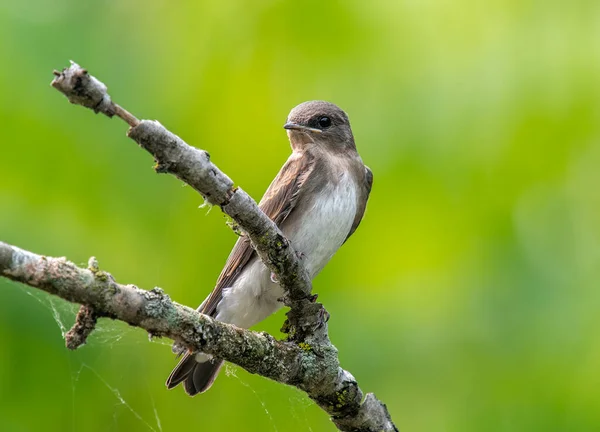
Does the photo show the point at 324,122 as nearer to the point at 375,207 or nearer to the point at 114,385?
the point at 375,207

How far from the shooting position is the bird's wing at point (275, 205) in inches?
148

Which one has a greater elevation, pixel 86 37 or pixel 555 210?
pixel 555 210

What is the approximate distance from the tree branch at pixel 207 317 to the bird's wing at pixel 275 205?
1.52 ft

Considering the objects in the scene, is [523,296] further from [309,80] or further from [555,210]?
[309,80]

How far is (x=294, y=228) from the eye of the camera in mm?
3953

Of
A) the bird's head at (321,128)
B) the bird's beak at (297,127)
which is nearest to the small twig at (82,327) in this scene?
the bird's beak at (297,127)

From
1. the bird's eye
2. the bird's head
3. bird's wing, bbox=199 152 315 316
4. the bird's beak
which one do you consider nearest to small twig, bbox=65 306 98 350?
bird's wing, bbox=199 152 315 316

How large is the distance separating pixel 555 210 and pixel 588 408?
89 centimetres

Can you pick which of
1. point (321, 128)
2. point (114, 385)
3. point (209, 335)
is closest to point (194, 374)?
point (114, 385)

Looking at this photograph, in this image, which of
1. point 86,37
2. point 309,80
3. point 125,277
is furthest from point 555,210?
point 86,37

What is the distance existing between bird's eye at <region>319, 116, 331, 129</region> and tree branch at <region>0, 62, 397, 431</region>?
136 centimetres

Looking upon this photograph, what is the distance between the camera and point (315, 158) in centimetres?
415

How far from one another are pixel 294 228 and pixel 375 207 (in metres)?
0.37

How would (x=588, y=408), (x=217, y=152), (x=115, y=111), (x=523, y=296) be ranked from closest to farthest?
(x=115, y=111) → (x=588, y=408) → (x=523, y=296) → (x=217, y=152)
